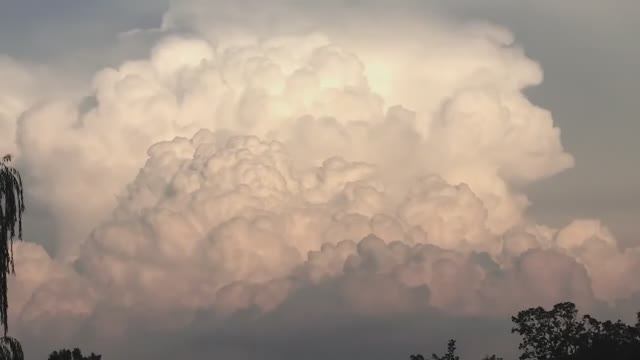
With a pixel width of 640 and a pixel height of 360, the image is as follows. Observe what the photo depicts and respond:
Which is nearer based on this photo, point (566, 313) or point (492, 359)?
point (566, 313)

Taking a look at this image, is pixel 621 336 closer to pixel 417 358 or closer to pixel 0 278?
pixel 417 358

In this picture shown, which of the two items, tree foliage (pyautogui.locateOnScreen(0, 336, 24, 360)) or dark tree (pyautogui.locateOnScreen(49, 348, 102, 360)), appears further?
dark tree (pyautogui.locateOnScreen(49, 348, 102, 360))

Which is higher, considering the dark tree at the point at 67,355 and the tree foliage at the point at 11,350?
the dark tree at the point at 67,355

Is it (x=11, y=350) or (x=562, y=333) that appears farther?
(x=562, y=333)

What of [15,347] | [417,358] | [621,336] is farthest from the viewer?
[417,358]

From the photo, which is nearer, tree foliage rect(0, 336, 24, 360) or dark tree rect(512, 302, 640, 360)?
tree foliage rect(0, 336, 24, 360)

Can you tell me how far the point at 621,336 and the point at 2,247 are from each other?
94.1 m

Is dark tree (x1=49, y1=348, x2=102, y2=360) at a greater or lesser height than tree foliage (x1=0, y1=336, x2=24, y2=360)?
greater

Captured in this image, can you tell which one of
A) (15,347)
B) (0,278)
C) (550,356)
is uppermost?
(550,356)

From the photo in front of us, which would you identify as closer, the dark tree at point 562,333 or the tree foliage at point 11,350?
the tree foliage at point 11,350

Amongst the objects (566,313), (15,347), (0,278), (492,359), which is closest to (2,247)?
(0,278)

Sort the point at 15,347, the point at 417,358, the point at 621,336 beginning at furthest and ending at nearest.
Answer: the point at 417,358 < the point at 621,336 < the point at 15,347

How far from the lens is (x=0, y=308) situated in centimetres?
2877

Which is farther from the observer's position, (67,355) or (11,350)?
(67,355)
